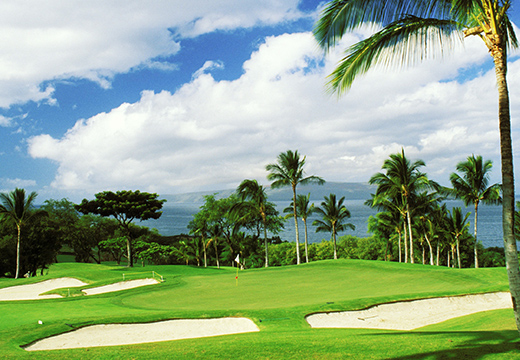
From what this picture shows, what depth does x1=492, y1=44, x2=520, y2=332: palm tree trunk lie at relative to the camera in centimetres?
575

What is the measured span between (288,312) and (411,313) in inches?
170

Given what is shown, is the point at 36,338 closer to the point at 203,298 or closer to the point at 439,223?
the point at 203,298

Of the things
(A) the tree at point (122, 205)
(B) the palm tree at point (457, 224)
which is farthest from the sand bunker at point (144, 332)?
(B) the palm tree at point (457, 224)

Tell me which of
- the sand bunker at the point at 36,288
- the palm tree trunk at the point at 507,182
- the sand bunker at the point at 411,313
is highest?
the palm tree trunk at the point at 507,182

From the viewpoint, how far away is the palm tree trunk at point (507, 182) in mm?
5754

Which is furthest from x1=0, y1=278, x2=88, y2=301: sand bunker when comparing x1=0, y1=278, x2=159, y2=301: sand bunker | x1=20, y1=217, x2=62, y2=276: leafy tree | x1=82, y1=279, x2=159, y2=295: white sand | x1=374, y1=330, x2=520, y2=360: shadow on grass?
x1=374, y1=330, x2=520, y2=360: shadow on grass

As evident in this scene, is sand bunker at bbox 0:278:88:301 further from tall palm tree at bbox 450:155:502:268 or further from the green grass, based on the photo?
tall palm tree at bbox 450:155:502:268

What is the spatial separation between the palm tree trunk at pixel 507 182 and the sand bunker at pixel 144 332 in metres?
6.23

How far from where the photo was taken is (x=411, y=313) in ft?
37.7

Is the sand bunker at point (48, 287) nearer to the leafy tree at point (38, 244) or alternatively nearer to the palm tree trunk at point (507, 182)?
the palm tree trunk at point (507, 182)

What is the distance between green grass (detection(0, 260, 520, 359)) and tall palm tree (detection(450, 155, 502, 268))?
15.3m

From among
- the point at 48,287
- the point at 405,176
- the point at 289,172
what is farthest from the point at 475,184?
the point at 48,287

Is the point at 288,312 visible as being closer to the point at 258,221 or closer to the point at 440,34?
the point at 440,34

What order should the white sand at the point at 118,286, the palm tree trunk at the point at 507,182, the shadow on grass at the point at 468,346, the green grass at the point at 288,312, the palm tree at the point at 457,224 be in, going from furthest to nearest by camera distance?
the palm tree at the point at 457,224
the white sand at the point at 118,286
the green grass at the point at 288,312
the palm tree trunk at the point at 507,182
the shadow on grass at the point at 468,346
